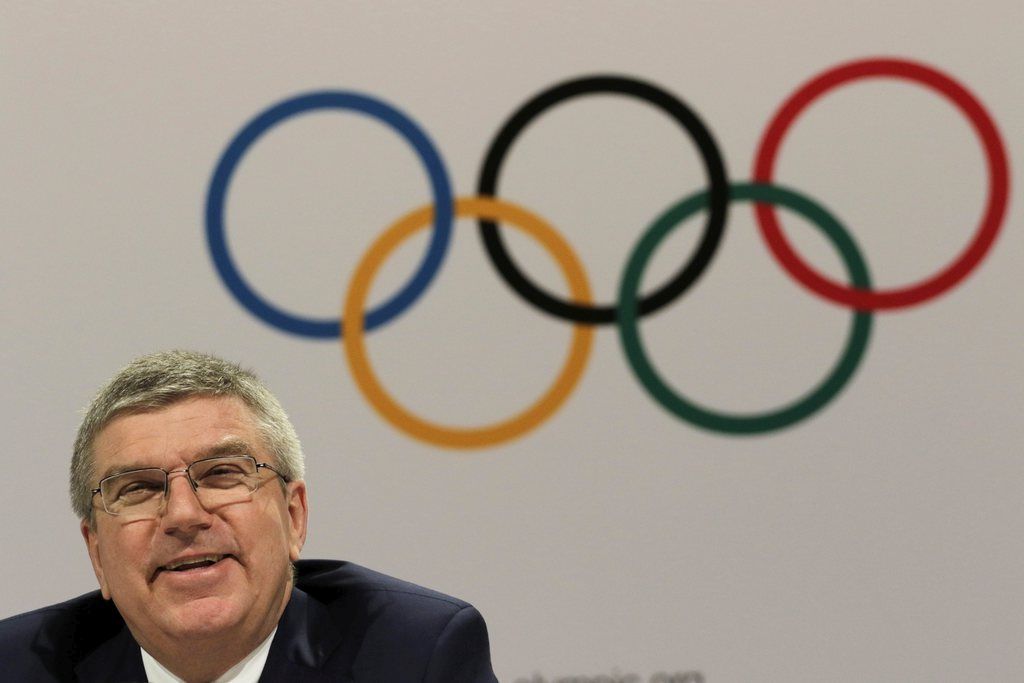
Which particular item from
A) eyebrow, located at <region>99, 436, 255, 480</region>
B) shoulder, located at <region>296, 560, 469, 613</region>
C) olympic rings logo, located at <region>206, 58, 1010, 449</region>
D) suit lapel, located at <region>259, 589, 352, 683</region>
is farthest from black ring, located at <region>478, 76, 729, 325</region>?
eyebrow, located at <region>99, 436, 255, 480</region>

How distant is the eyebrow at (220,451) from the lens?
154 centimetres

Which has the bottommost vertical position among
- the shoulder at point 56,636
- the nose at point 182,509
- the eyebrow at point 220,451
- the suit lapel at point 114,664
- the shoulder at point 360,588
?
the suit lapel at point 114,664

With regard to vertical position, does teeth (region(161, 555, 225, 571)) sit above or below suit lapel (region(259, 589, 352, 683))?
above

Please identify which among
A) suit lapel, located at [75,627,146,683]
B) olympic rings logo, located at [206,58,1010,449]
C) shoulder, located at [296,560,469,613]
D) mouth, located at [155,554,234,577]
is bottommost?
suit lapel, located at [75,627,146,683]

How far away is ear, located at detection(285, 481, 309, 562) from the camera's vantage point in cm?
166

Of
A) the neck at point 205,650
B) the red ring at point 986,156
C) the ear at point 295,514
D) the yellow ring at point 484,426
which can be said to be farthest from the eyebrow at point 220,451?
the red ring at point 986,156

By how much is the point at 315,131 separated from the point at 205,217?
12.9 inches

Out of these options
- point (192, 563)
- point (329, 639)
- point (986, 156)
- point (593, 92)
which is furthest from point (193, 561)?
point (986, 156)

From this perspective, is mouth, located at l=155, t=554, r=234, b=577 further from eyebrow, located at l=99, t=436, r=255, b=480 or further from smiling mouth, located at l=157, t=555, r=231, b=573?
eyebrow, located at l=99, t=436, r=255, b=480

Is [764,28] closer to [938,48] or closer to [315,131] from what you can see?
[938,48]

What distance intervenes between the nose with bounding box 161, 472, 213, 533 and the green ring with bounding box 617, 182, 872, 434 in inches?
59.8

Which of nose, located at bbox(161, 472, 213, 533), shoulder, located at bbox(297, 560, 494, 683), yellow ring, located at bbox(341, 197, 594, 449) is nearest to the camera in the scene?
nose, located at bbox(161, 472, 213, 533)

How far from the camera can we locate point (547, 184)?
2898 mm

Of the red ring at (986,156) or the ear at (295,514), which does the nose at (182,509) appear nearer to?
the ear at (295,514)
